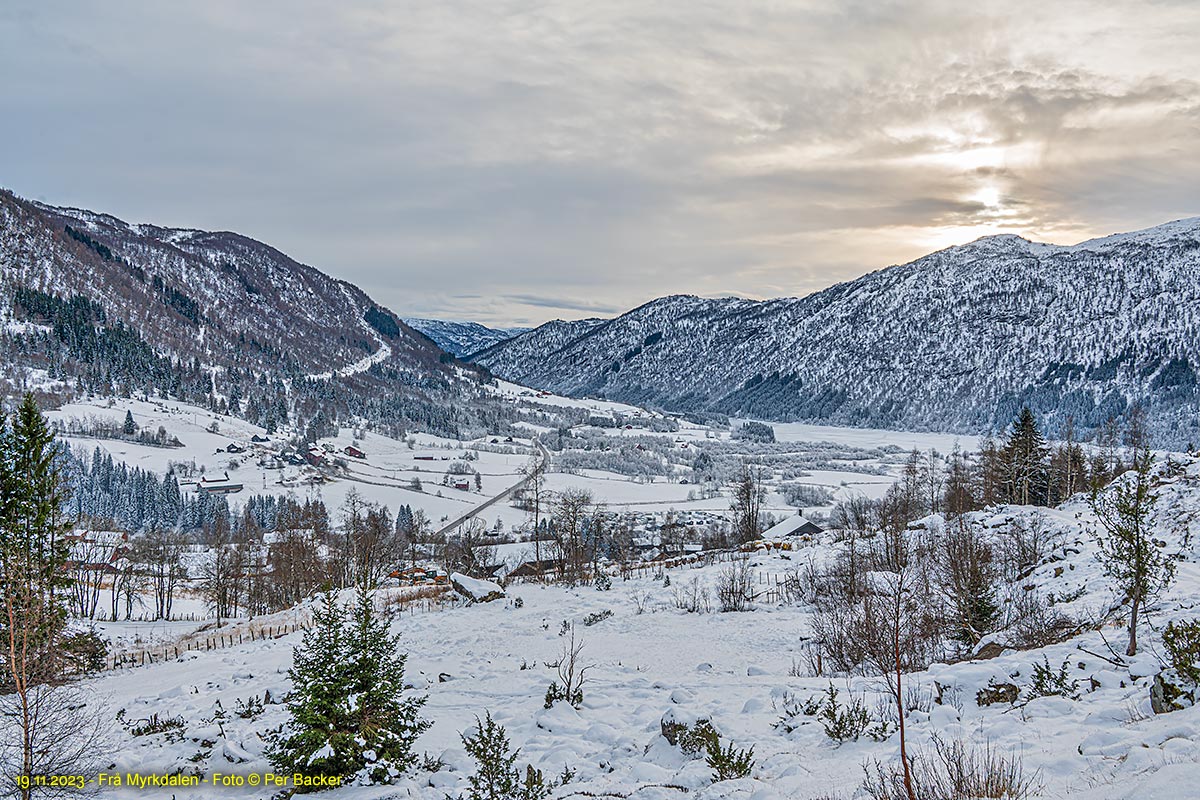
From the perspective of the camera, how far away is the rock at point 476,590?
26681 millimetres

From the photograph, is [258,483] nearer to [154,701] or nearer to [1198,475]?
[154,701]

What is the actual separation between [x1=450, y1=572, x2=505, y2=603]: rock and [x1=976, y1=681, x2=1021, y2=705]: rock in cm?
1993

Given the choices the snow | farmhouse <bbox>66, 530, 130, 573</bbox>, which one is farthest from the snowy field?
farmhouse <bbox>66, 530, 130, 573</bbox>

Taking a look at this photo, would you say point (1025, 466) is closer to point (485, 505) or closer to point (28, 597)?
point (28, 597)

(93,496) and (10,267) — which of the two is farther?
(10,267)

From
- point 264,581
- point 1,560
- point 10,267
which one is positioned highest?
point 10,267

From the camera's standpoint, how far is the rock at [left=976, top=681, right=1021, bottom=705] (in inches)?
383

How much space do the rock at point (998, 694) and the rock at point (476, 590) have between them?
19.9 meters

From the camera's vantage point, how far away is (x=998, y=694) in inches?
389

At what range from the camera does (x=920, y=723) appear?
9344 mm

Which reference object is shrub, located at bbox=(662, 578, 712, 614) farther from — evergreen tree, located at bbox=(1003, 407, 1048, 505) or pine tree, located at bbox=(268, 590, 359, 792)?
evergreen tree, located at bbox=(1003, 407, 1048, 505)

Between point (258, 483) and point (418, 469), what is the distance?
26590 millimetres

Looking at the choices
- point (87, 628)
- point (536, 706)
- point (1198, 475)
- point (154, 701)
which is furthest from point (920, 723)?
point (87, 628)

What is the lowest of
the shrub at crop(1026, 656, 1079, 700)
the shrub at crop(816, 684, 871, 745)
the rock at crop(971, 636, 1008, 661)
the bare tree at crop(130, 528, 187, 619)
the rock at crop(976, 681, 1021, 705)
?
the bare tree at crop(130, 528, 187, 619)
